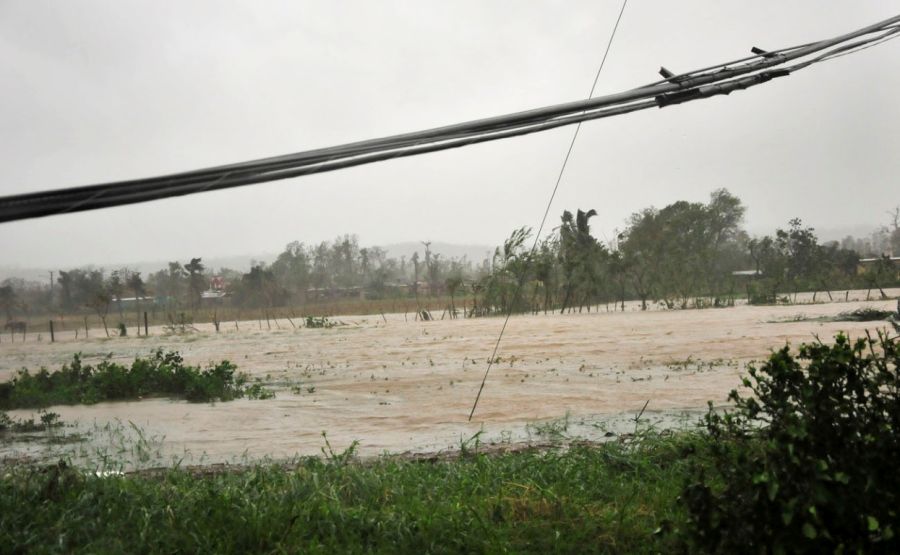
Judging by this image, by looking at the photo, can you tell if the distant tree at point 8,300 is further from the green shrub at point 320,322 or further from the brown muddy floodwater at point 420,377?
the green shrub at point 320,322

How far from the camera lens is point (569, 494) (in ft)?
11.9

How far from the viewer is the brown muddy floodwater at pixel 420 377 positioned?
460 centimetres

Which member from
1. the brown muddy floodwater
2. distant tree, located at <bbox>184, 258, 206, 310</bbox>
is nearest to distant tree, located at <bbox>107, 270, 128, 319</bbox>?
the brown muddy floodwater

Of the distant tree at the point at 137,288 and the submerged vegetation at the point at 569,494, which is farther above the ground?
the distant tree at the point at 137,288

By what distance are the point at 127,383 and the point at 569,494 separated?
3049mm

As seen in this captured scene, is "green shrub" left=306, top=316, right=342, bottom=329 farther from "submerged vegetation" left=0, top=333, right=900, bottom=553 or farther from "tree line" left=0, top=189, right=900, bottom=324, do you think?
"submerged vegetation" left=0, top=333, right=900, bottom=553

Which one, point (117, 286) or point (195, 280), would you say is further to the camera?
point (195, 280)

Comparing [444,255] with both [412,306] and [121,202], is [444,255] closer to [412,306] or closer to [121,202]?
[412,306]

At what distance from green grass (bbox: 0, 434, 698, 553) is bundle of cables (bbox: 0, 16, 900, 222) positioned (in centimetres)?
139

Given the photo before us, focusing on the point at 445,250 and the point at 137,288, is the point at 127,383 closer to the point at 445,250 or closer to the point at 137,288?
the point at 137,288

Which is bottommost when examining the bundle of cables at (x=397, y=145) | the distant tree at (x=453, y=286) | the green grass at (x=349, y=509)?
the green grass at (x=349, y=509)

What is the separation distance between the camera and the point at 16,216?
278 cm

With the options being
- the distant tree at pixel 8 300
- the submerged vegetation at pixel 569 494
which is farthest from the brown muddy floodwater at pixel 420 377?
the submerged vegetation at pixel 569 494

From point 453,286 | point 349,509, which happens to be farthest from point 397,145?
point 453,286
